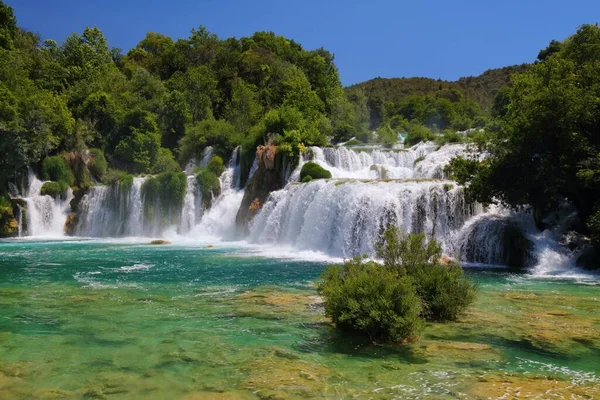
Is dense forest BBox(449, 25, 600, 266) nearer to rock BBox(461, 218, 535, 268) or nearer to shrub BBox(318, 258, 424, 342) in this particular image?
rock BBox(461, 218, 535, 268)

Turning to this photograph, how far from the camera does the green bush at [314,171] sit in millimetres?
30000

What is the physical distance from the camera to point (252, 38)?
62906 millimetres

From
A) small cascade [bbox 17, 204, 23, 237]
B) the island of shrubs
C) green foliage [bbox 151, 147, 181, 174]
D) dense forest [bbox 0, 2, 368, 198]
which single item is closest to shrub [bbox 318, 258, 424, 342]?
the island of shrubs

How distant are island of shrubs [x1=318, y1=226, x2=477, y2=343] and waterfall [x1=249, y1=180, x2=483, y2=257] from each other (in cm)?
1010

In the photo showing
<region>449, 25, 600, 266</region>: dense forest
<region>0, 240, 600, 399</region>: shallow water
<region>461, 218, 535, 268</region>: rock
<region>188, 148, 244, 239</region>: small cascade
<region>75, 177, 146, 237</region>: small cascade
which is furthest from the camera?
<region>75, 177, 146, 237</region>: small cascade

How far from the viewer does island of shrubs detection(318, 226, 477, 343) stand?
822 cm

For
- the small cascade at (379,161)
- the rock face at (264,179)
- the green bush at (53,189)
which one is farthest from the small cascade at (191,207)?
the green bush at (53,189)

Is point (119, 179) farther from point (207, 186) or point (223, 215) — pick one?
point (223, 215)

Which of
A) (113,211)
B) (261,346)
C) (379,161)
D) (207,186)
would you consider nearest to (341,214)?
(379,161)

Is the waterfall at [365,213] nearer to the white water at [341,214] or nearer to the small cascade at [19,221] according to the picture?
the white water at [341,214]

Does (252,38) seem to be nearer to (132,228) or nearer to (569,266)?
(132,228)

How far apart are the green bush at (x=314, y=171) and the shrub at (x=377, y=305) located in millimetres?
21248

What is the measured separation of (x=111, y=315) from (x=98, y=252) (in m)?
14.4

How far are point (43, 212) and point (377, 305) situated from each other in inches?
1246
